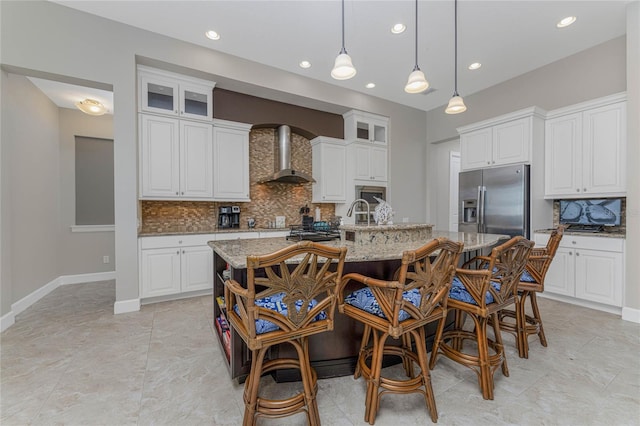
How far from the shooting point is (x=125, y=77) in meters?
3.09

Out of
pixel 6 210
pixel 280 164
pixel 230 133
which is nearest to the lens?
pixel 6 210

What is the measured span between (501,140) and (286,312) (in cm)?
415

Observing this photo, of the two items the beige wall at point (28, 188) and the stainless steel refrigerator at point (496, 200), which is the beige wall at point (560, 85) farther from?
the beige wall at point (28, 188)

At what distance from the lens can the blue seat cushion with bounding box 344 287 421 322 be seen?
1.50m

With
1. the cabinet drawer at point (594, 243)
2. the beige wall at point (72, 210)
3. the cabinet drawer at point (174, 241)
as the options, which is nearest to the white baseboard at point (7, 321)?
the cabinet drawer at point (174, 241)

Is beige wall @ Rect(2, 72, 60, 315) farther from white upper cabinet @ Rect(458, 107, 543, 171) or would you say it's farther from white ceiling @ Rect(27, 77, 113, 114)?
white upper cabinet @ Rect(458, 107, 543, 171)

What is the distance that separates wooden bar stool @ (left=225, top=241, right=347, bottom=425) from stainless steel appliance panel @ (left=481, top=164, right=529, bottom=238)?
349cm

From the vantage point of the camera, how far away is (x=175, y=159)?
356 centimetres

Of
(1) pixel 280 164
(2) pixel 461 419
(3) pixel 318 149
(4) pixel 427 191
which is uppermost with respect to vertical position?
(3) pixel 318 149

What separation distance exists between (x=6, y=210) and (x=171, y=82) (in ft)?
7.20

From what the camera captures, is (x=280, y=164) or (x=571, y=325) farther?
(x=280, y=164)

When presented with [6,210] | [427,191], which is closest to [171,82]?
[6,210]

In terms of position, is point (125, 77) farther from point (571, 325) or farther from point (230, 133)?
point (571, 325)

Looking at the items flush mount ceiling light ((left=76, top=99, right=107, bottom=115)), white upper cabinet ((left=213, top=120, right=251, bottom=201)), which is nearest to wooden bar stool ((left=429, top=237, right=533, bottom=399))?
white upper cabinet ((left=213, top=120, right=251, bottom=201))
